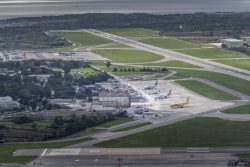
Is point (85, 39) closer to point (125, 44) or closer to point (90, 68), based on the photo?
point (125, 44)

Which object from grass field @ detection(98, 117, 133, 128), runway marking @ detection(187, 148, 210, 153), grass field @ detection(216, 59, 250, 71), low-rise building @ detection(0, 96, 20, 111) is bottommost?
grass field @ detection(216, 59, 250, 71)

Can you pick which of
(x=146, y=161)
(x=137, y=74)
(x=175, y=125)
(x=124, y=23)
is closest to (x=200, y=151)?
(x=146, y=161)

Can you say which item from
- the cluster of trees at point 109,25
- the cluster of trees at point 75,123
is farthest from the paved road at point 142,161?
the cluster of trees at point 109,25

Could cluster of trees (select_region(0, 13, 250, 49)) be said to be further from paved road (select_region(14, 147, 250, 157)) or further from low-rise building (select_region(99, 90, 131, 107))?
paved road (select_region(14, 147, 250, 157))

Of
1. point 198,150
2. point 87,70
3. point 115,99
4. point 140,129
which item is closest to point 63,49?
point 87,70

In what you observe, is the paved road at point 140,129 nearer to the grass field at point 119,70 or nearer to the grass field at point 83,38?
the grass field at point 119,70

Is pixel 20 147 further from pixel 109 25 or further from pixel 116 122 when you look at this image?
pixel 109 25

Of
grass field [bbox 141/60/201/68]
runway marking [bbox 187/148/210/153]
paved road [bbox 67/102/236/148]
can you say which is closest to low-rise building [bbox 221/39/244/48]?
grass field [bbox 141/60/201/68]
